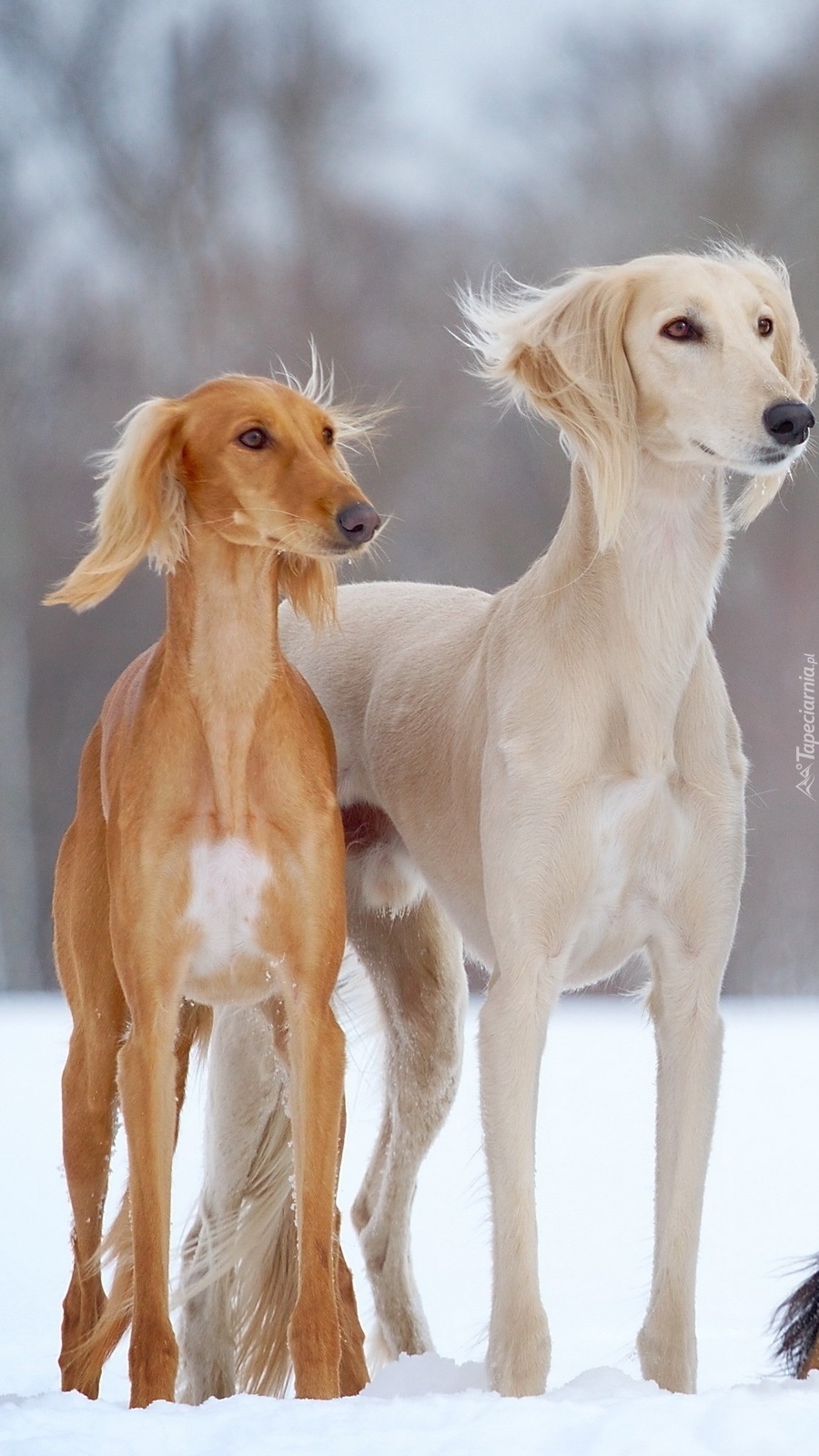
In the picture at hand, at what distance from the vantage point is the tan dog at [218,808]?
1.64m

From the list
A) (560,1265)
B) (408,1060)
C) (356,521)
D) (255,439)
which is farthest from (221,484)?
(560,1265)

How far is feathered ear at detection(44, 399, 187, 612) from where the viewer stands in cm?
166

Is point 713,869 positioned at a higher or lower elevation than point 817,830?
higher

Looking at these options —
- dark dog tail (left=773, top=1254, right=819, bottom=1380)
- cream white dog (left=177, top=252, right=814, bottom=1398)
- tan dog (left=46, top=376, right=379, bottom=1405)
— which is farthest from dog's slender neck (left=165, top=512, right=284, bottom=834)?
dark dog tail (left=773, top=1254, right=819, bottom=1380)

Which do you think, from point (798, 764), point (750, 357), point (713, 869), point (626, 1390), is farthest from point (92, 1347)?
point (798, 764)

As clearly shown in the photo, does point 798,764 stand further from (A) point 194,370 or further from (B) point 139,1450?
(B) point 139,1450

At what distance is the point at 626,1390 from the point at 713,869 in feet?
1.74

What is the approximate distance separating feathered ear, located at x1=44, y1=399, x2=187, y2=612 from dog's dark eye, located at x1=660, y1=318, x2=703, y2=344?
508mm

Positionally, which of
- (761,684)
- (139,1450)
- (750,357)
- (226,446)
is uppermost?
(750,357)

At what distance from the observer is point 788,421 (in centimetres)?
166

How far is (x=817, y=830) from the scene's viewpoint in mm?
5801

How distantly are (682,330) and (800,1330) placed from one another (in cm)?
113

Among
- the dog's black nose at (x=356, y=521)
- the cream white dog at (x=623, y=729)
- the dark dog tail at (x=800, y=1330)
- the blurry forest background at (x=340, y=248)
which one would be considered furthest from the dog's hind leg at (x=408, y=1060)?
the blurry forest background at (x=340, y=248)

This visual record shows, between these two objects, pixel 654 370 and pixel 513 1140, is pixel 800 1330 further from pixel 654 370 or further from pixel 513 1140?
pixel 654 370
